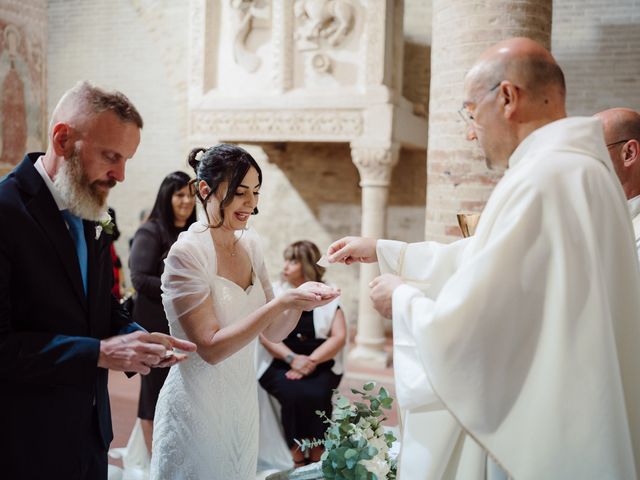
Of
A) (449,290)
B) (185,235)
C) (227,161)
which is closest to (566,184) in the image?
(449,290)

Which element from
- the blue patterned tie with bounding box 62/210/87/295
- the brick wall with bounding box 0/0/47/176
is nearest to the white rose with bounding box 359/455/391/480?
the blue patterned tie with bounding box 62/210/87/295

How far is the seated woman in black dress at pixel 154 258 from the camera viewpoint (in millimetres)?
4082

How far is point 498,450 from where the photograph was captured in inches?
66.3

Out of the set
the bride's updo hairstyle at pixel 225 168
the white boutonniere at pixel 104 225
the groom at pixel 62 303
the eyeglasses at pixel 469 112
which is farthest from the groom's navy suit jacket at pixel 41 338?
the eyeglasses at pixel 469 112

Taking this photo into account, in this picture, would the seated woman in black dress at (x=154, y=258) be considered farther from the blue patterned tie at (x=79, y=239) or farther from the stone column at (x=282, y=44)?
the stone column at (x=282, y=44)

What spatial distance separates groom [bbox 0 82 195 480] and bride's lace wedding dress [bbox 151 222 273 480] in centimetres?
32

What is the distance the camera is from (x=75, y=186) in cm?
195

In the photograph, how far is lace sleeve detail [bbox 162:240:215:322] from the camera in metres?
2.31

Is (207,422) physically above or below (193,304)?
below

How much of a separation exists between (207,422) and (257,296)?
51 centimetres

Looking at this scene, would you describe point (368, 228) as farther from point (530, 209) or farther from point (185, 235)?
point (530, 209)

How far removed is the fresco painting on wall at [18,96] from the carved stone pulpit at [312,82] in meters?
3.70

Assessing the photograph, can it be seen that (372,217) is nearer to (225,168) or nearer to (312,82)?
(312,82)

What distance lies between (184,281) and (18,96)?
6.92ft
